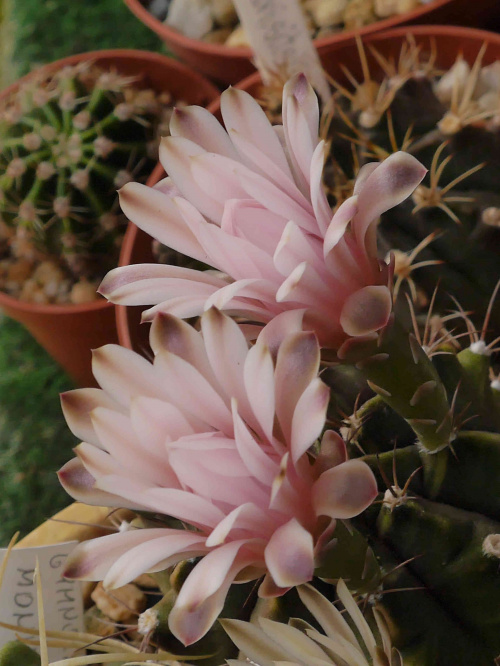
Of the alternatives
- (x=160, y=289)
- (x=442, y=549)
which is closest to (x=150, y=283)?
(x=160, y=289)

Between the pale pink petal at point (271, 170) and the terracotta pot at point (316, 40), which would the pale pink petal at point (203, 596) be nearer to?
the pale pink petal at point (271, 170)

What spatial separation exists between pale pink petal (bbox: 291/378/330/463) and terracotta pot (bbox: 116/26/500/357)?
0.53 metres

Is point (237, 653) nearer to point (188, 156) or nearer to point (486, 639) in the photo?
point (486, 639)

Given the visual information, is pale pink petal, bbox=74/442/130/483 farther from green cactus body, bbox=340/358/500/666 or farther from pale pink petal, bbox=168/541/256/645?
green cactus body, bbox=340/358/500/666

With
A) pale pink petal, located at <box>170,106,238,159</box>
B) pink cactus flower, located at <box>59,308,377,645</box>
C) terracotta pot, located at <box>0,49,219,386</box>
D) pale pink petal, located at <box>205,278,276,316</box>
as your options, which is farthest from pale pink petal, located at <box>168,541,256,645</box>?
terracotta pot, located at <box>0,49,219,386</box>

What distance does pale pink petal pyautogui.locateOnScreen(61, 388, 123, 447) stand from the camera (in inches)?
14.5

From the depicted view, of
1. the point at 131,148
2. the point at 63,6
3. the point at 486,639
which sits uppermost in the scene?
the point at 63,6

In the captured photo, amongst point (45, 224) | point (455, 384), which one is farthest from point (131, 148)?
point (455, 384)

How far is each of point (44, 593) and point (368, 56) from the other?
2.34ft

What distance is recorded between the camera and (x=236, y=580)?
0.35m

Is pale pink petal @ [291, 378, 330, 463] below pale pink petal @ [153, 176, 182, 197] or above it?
below

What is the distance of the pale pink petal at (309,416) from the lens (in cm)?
31

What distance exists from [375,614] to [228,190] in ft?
0.80

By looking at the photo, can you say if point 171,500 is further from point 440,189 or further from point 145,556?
point 440,189
